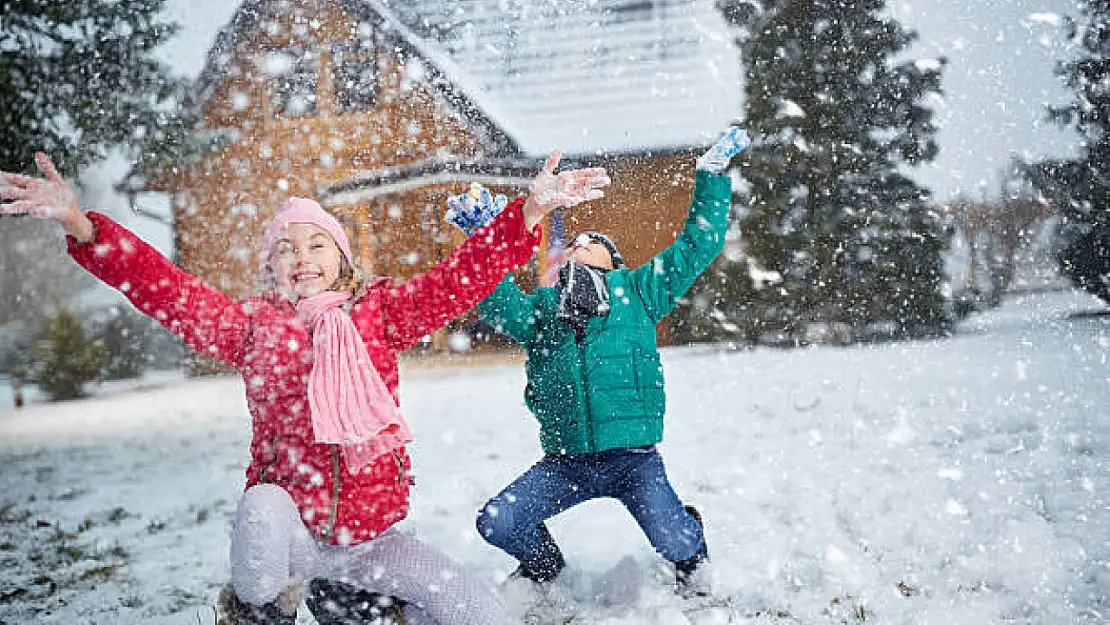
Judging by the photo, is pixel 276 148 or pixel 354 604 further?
pixel 276 148

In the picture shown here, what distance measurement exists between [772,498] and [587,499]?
→ 1367mm

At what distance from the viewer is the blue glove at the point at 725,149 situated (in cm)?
218

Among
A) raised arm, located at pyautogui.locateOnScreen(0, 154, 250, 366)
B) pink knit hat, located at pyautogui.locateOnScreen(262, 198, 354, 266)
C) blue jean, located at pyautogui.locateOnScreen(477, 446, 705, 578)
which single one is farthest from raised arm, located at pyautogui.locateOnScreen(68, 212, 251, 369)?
blue jean, located at pyautogui.locateOnScreen(477, 446, 705, 578)

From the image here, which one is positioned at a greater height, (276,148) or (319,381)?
(276,148)

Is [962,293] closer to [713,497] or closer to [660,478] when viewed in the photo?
[713,497]

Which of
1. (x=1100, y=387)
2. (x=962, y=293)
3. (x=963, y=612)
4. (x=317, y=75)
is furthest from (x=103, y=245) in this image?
(x=962, y=293)

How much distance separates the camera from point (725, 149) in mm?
2203

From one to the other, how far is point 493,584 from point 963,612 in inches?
59.0

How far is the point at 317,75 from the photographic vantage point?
11.0 meters

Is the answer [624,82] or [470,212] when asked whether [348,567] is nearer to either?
[470,212]

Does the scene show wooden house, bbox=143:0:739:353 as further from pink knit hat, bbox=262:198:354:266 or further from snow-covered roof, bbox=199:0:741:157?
pink knit hat, bbox=262:198:354:266

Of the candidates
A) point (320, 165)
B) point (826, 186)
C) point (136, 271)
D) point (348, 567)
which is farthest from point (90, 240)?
point (320, 165)

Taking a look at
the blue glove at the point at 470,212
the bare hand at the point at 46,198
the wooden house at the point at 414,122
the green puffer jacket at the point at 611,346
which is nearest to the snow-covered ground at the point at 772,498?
the green puffer jacket at the point at 611,346

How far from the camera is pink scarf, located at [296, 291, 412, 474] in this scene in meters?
1.71
